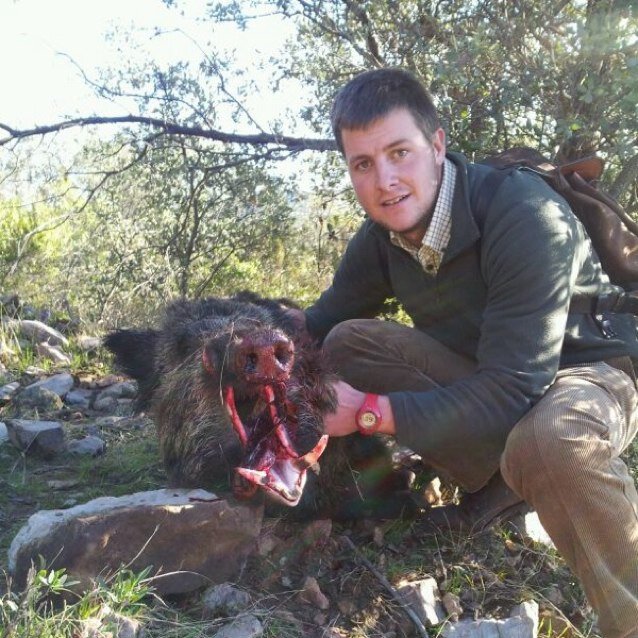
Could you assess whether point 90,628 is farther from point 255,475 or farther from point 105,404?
point 105,404

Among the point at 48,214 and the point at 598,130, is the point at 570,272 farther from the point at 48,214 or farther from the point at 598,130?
the point at 48,214

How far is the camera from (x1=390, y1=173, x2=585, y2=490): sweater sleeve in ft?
10.1

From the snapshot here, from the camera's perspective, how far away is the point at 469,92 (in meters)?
4.93

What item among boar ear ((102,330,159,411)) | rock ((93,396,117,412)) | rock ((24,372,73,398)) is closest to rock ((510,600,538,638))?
boar ear ((102,330,159,411))

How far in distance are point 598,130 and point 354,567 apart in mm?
2921

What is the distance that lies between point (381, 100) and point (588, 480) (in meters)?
1.82

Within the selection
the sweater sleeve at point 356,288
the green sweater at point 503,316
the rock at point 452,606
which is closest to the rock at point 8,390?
the sweater sleeve at point 356,288

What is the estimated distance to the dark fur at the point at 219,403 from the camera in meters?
3.15

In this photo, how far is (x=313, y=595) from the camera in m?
3.15

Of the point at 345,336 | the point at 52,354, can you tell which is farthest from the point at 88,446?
the point at 52,354

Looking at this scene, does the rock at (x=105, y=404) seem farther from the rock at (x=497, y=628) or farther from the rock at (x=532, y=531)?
the rock at (x=497, y=628)

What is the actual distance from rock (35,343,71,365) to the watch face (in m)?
3.78

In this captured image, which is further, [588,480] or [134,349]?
[134,349]

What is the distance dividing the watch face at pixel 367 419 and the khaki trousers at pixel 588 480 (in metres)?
0.35
